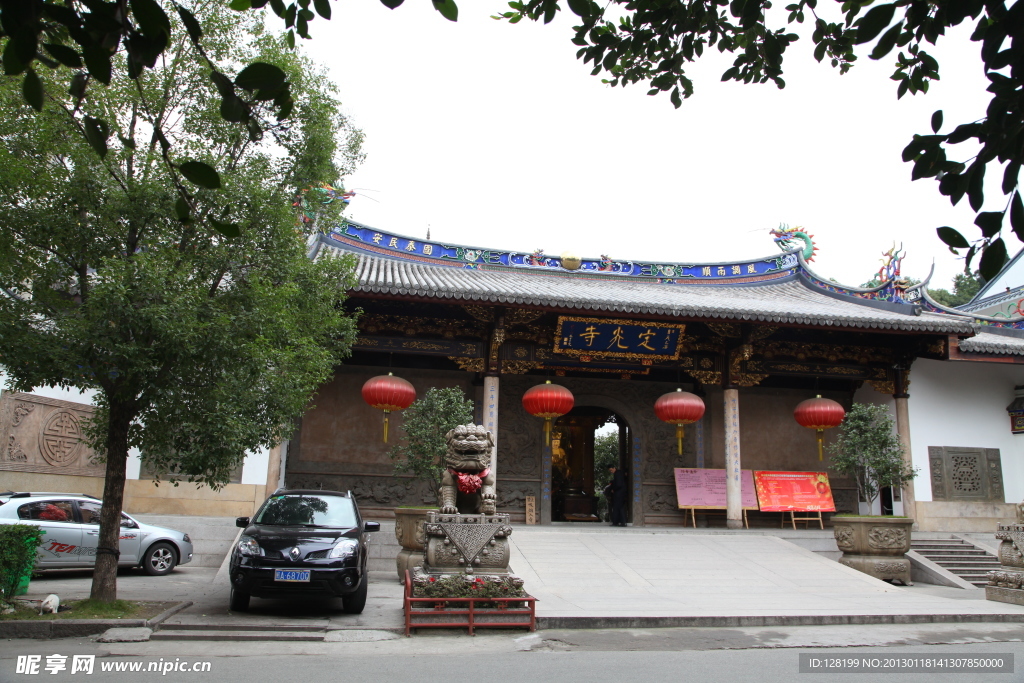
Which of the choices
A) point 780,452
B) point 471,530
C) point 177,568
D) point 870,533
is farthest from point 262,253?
point 780,452

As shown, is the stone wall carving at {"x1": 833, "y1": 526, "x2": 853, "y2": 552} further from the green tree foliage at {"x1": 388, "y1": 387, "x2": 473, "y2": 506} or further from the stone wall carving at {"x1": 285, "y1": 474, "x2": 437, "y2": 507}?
the stone wall carving at {"x1": 285, "y1": 474, "x2": 437, "y2": 507}

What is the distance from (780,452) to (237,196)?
10969 mm

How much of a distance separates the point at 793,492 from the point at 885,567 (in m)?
3.22

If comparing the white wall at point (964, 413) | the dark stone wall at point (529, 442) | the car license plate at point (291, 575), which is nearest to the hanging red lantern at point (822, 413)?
the white wall at point (964, 413)

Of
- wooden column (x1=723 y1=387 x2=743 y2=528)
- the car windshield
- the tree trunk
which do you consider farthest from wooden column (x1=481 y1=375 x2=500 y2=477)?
the tree trunk

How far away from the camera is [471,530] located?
6.75m

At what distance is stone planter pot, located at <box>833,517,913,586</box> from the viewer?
9.65m

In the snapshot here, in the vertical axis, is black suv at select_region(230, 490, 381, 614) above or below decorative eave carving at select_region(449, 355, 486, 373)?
below

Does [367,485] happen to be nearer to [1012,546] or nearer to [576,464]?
[576,464]

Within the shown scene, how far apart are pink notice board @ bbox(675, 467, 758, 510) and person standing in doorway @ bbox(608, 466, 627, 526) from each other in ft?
3.07

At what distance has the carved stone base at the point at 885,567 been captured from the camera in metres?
9.60

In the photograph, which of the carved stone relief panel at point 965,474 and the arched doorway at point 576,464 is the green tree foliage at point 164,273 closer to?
the arched doorway at point 576,464

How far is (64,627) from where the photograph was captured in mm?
5273

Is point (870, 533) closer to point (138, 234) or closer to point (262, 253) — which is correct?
point (262, 253)
